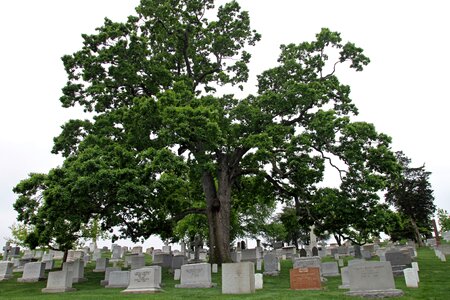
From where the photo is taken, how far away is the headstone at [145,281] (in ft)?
42.4

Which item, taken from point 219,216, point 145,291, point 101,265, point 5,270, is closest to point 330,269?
point 219,216

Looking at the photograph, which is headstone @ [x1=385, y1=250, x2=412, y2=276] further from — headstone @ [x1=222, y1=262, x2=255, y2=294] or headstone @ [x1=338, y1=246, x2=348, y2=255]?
headstone @ [x1=338, y1=246, x2=348, y2=255]

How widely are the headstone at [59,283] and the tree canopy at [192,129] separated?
7.47 feet

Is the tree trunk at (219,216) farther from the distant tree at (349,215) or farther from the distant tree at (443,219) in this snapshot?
the distant tree at (443,219)

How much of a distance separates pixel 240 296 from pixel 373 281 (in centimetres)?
396

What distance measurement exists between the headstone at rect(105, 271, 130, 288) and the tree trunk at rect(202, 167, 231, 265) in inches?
200

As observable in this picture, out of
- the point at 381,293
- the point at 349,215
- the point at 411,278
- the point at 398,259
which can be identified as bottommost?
the point at 381,293

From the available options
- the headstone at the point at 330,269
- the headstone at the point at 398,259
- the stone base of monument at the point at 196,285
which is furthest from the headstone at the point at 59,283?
A: the headstone at the point at 398,259

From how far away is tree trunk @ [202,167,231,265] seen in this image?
1886 cm

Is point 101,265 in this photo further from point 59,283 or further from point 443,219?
point 443,219

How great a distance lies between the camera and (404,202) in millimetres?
37562

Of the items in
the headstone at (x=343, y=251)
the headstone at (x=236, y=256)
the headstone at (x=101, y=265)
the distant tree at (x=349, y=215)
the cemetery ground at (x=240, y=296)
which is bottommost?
the cemetery ground at (x=240, y=296)

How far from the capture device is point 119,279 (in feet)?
50.7

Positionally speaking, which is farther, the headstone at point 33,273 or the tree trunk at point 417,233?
the tree trunk at point 417,233
